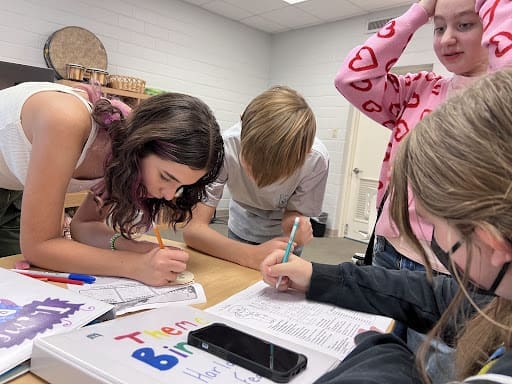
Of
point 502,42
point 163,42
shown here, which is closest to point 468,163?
point 502,42

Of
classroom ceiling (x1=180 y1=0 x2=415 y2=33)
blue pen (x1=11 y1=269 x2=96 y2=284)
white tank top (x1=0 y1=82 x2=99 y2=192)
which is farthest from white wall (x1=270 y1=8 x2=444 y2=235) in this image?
blue pen (x1=11 y1=269 x2=96 y2=284)

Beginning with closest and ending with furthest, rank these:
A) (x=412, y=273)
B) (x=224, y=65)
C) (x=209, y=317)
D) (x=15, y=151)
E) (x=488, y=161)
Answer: (x=488, y=161) < (x=209, y=317) < (x=412, y=273) < (x=15, y=151) < (x=224, y=65)

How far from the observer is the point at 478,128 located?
0.41 meters

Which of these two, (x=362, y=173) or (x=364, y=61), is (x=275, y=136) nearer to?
(x=364, y=61)

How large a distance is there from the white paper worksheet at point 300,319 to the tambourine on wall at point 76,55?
10.1ft

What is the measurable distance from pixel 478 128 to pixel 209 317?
0.46m

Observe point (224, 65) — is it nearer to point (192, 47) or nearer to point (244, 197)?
point (192, 47)

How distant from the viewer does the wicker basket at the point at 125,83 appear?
3591 mm

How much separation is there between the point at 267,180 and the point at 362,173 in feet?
11.8

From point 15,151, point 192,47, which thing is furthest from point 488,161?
point 192,47

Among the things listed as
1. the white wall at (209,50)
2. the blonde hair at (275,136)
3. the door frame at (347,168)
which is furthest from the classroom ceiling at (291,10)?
the blonde hair at (275,136)

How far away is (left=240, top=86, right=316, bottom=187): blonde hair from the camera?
1.06m

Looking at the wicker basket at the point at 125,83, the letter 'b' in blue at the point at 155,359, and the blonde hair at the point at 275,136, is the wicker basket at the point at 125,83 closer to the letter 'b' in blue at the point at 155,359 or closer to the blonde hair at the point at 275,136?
the blonde hair at the point at 275,136

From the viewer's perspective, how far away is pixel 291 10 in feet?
14.3
